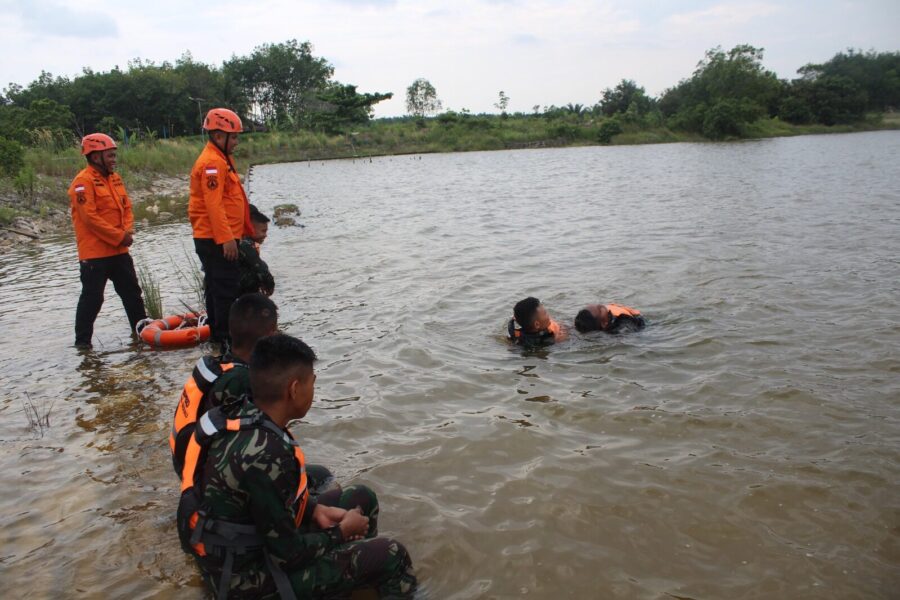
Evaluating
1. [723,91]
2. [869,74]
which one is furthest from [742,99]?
[869,74]

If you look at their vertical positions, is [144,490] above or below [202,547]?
below

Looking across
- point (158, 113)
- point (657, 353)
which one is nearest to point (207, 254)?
point (657, 353)

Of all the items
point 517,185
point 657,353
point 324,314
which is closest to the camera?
point 657,353

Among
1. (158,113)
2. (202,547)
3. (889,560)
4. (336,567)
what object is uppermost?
(158,113)

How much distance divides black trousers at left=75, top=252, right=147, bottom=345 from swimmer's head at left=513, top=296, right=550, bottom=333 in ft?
15.0

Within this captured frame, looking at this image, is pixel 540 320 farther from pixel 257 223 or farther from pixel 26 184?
pixel 26 184

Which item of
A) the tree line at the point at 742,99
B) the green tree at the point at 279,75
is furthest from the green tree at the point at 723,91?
the green tree at the point at 279,75

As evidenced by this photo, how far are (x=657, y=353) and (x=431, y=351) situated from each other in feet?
8.21

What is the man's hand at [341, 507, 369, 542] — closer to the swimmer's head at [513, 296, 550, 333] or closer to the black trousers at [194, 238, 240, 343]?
the black trousers at [194, 238, 240, 343]

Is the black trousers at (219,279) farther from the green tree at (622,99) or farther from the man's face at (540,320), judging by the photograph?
the green tree at (622,99)

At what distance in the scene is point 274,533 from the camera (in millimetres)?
2566

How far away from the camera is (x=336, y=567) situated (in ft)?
9.18

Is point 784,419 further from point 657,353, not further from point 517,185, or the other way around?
point 517,185

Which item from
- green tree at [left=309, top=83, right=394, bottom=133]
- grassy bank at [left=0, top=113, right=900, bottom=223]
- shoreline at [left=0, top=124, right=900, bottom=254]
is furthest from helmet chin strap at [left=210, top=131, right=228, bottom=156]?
green tree at [left=309, top=83, right=394, bottom=133]
